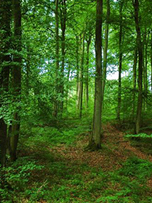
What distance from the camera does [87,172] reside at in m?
7.02

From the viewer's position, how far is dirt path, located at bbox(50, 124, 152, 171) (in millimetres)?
8148

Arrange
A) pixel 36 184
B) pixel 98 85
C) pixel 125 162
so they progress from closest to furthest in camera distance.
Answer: pixel 36 184, pixel 125 162, pixel 98 85

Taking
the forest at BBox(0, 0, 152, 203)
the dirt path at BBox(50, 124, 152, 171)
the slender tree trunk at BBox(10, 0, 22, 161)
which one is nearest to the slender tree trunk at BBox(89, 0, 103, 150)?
the forest at BBox(0, 0, 152, 203)

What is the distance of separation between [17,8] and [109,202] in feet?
22.1

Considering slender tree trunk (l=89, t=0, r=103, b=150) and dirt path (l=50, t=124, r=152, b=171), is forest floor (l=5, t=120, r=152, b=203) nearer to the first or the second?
dirt path (l=50, t=124, r=152, b=171)

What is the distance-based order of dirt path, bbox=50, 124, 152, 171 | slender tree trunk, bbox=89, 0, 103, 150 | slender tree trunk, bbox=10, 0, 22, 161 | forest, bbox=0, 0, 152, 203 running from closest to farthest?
forest, bbox=0, 0, 152, 203 < slender tree trunk, bbox=10, 0, 22, 161 < dirt path, bbox=50, 124, 152, 171 < slender tree trunk, bbox=89, 0, 103, 150

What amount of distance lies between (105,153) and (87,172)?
253 cm

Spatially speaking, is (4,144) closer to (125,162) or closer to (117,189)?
(117,189)

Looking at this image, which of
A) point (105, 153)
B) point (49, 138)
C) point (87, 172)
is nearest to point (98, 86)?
point (105, 153)

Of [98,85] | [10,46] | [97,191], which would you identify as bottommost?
[97,191]

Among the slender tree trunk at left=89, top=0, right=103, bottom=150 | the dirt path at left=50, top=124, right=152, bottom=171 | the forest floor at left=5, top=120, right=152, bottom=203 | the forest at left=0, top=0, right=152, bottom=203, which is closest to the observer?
the forest at left=0, top=0, right=152, bottom=203

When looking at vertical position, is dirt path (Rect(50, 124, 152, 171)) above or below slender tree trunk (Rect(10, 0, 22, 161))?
below

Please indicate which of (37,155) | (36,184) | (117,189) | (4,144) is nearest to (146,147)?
(117,189)

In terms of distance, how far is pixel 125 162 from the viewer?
8102mm
